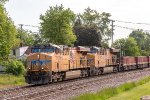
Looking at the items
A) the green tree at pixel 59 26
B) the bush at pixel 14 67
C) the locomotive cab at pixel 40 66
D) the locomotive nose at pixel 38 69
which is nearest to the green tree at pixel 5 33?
the bush at pixel 14 67

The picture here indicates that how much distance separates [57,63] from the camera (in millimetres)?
36281

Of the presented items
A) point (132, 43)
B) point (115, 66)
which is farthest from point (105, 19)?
point (115, 66)

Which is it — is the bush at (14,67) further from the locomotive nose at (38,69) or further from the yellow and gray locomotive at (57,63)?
the locomotive nose at (38,69)

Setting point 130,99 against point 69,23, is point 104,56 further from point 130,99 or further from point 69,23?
point 130,99

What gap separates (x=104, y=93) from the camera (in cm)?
2353

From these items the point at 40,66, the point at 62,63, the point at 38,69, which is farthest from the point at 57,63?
the point at 38,69

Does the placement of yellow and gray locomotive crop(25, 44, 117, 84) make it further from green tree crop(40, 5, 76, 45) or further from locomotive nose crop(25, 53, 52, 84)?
green tree crop(40, 5, 76, 45)

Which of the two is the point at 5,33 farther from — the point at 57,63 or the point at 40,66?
the point at 40,66

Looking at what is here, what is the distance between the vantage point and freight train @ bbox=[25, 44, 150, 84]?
34.7 meters

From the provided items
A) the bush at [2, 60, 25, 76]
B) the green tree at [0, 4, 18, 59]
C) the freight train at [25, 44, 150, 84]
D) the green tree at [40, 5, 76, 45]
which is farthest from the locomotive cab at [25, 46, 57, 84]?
the green tree at [40, 5, 76, 45]

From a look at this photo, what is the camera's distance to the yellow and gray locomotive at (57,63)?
34.6 metres

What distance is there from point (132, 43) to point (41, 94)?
286ft

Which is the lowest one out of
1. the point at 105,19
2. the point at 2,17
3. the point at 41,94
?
the point at 41,94

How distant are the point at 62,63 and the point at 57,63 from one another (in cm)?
122
